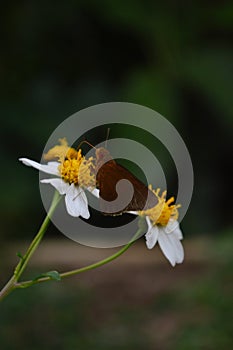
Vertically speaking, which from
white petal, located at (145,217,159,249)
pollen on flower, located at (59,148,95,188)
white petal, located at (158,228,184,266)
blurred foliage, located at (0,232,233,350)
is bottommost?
blurred foliage, located at (0,232,233,350)

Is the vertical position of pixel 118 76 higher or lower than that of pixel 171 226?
higher

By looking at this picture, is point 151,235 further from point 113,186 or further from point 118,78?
point 118,78

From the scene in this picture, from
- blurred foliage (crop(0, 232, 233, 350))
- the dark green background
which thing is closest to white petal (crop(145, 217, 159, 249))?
blurred foliage (crop(0, 232, 233, 350))

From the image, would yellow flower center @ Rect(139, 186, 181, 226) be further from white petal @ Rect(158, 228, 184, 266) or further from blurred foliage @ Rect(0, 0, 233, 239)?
blurred foliage @ Rect(0, 0, 233, 239)

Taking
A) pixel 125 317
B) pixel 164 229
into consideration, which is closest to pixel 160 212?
pixel 164 229

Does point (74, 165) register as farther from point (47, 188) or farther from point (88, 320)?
point (88, 320)

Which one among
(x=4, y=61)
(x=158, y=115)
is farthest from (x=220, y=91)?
(x=4, y=61)
